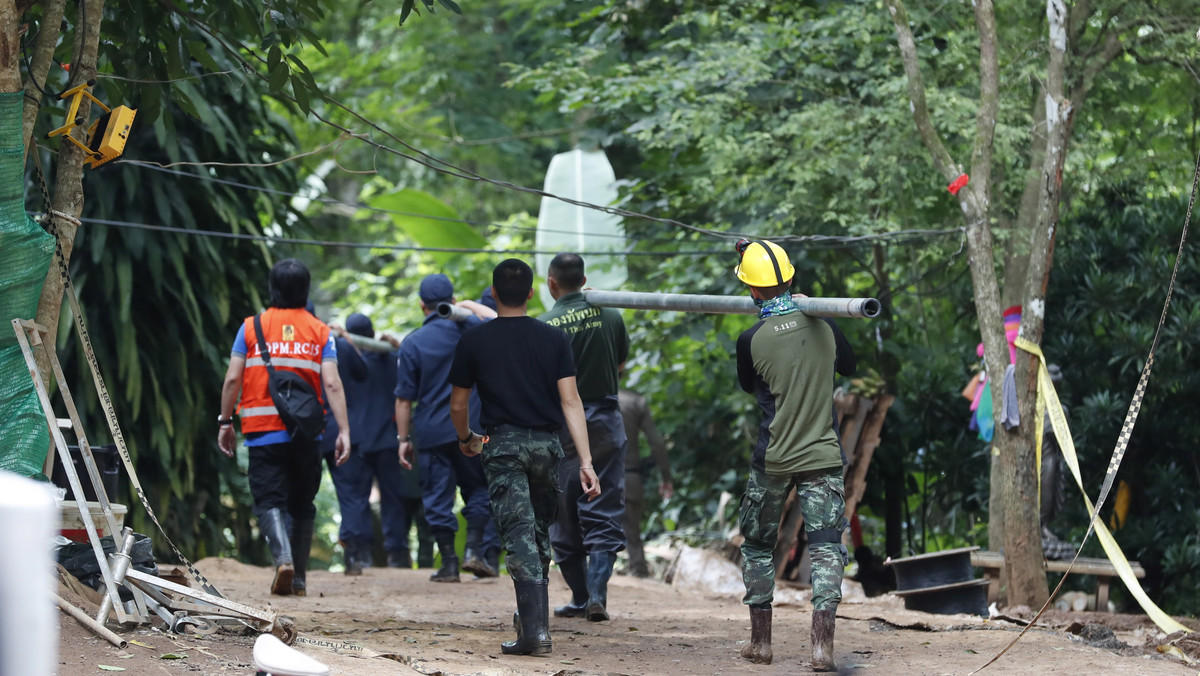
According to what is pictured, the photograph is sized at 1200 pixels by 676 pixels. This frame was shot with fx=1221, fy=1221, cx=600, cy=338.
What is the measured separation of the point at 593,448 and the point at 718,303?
4.07ft

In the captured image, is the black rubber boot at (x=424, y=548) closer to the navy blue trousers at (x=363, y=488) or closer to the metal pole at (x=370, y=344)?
the navy blue trousers at (x=363, y=488)

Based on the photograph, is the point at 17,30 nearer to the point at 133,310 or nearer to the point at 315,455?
the point at 315,455

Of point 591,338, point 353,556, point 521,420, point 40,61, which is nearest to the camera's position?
point 40,61

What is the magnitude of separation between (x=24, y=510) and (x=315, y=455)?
625 cm

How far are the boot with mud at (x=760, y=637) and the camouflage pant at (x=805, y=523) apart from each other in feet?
0.21

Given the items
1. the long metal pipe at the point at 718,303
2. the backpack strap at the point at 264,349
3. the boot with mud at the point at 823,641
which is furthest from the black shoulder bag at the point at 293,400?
the boot with mud at the point at 823,641

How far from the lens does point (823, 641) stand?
18.5ft

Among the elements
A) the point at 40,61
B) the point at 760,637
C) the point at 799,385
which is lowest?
the point at 760,637

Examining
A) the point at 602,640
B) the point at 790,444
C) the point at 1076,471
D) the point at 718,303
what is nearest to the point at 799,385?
the point at 790,444

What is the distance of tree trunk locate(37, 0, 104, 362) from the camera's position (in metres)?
5.49

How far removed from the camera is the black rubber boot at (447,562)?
29.3ft

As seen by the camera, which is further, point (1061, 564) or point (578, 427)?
point (1061, 564)

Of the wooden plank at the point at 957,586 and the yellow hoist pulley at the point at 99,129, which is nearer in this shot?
the yellow hoist pulley at the point at 99,129

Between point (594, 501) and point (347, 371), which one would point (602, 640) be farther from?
point (347, 371)
